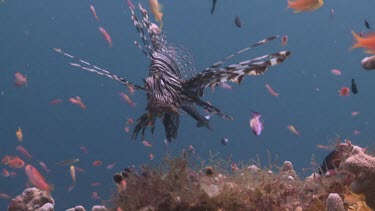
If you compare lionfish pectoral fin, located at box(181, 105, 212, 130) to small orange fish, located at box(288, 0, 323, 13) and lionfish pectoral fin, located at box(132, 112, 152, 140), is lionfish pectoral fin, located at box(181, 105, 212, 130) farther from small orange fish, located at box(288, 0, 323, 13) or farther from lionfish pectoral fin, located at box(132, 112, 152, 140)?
small orange fish, located at box(288, 0, 323, 13)

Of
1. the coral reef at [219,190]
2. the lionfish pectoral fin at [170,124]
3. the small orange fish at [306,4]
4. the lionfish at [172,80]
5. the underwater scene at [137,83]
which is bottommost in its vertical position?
the coral reef at [219,190]

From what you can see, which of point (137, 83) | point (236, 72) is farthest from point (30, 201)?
point (137, 83)

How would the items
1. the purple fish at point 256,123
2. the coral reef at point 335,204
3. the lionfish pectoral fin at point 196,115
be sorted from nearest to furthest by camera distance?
1. the coral reef at point 335,204
2. the lionfish pectoral fin at point 196,115
3. the purple fish at point 256,123

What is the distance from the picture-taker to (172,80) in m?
4.07

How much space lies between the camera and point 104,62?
165 ft

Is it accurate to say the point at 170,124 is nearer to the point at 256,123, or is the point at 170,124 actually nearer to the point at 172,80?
the point at 172,80

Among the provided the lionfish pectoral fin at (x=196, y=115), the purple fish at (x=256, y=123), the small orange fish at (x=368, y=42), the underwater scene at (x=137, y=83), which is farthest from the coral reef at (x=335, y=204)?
the underwater scene at (x=137, y=83)

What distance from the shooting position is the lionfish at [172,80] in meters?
3.59

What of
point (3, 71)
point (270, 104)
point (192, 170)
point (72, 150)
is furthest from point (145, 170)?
point (270, 104)

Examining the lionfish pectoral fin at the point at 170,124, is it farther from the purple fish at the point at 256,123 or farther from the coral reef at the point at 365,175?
the purple fish at the point at 256,123

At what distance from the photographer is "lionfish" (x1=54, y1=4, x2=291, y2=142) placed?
11.8 ft

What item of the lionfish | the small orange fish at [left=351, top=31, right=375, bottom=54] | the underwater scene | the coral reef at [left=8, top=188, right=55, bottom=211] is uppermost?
the underwater scene

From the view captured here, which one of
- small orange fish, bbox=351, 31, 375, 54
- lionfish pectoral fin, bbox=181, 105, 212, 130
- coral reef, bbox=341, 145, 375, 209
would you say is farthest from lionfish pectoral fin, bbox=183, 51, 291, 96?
coral reef, bbox=341, 145, 375, 209

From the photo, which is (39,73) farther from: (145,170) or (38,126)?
(145,170)
